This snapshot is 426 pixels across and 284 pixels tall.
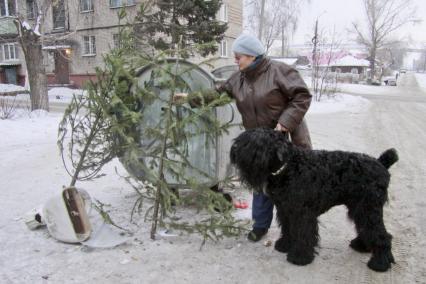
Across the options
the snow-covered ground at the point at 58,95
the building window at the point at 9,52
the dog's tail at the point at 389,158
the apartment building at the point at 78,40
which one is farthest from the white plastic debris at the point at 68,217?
the building window at the point at 9,52

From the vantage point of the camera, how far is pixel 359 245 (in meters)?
3.89

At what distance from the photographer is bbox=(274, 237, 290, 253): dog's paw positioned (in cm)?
388

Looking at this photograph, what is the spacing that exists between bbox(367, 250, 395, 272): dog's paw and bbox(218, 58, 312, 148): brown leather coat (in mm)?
1096

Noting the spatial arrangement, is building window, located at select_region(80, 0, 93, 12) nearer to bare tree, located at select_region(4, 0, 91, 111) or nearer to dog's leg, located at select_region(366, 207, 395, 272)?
bare tree, located at select_region(4, 0, 91, 111)

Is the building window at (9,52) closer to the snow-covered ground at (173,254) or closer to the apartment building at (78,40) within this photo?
the apartment building at (78,40)

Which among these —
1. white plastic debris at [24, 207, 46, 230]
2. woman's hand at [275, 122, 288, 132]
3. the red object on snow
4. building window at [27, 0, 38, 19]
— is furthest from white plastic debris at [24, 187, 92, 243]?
building window at [27, 0, 38, 19]

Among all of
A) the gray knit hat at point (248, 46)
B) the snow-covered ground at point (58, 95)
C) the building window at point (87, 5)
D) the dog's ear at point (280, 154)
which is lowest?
the snow-covered ground at point (58, 95)

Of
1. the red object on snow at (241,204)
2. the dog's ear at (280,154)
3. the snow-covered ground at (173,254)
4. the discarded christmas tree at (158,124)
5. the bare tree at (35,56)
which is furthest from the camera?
the bare tree at (35,56)

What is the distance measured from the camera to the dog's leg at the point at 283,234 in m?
3.80

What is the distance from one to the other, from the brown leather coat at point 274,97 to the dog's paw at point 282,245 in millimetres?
879

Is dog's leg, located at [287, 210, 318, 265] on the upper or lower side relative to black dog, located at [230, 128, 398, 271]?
lower

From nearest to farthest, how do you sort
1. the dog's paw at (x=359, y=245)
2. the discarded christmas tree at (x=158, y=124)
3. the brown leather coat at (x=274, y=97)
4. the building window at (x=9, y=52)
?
the brown leather coat at (x=274, y=97), the dog's paw at (x=359, y=245), the discarded christmas tree at (x=158, y=124), the building window at (x=9, y=52)

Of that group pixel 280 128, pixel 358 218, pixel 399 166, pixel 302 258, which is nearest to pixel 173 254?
pixel 302 258

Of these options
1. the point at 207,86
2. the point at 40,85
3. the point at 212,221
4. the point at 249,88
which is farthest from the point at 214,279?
the point at 40,85
